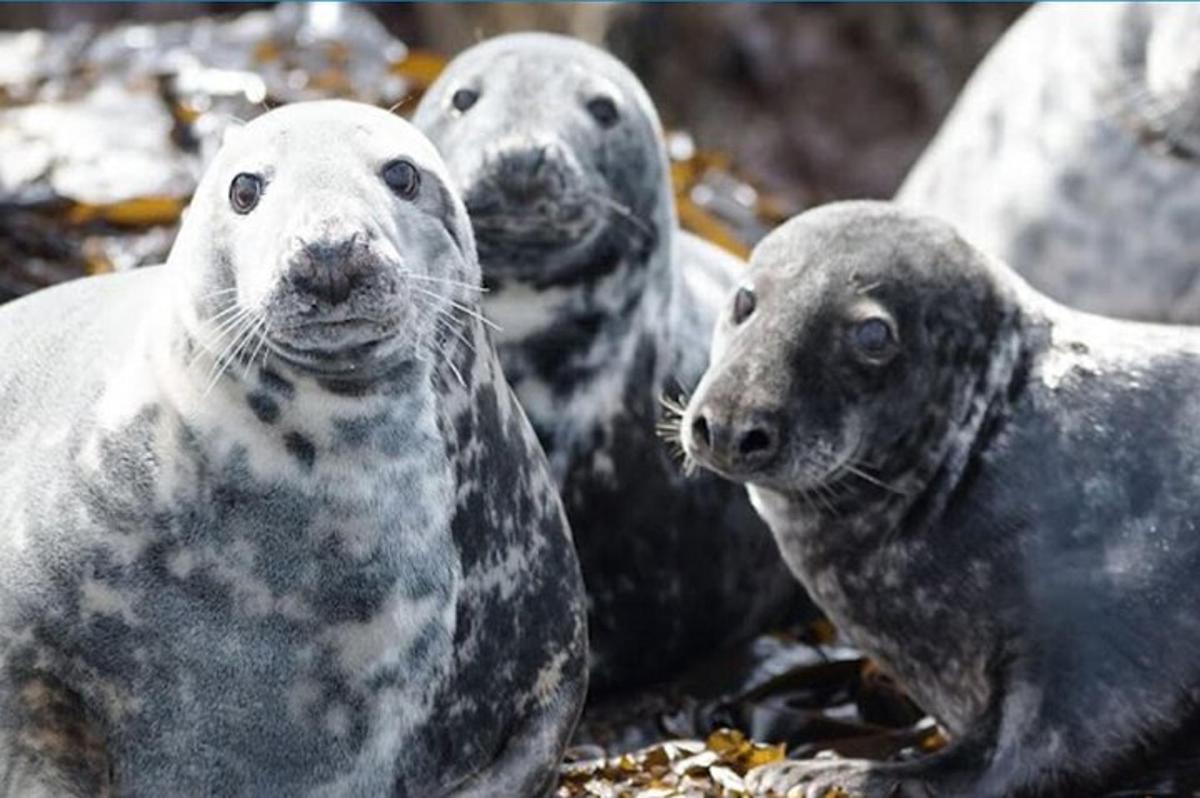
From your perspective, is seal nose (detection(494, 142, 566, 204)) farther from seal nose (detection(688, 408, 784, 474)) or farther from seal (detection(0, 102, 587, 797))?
seal (detection(0, 102, 587, 797))

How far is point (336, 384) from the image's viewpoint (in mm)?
4934

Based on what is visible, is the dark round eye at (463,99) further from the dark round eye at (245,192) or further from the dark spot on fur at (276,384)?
the dark spot on fur at (276,384)

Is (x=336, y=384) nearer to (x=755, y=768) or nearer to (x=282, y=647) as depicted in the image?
(x=282, y=647)

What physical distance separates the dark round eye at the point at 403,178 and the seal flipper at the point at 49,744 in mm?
1005

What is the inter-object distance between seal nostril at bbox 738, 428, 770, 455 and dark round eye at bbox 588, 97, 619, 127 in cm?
136

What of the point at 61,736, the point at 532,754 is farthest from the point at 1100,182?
the point at 61,736

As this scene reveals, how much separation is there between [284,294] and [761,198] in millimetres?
5681

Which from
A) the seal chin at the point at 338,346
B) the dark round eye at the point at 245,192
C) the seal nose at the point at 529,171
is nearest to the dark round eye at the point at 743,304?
the seal nose at the point at 529,171

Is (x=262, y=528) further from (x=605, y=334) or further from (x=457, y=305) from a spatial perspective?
(x=605, y=334)

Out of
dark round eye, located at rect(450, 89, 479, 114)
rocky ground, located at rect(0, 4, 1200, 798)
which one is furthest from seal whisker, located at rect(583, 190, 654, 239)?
rocky ground, located at rect(0, 4, 1200, 798)

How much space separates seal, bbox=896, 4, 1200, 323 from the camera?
352 inches

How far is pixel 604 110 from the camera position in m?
6.89

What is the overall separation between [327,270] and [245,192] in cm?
36

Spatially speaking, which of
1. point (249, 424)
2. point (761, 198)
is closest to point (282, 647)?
point (249, 424)
